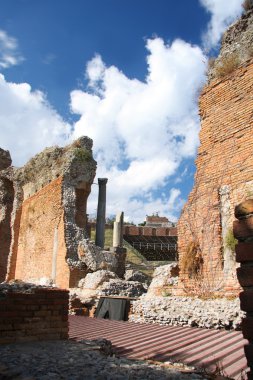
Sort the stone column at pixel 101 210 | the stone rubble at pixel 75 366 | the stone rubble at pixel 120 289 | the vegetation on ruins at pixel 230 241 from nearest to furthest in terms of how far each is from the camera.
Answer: the stone rubble at pixel 75 366 → the vegetation on ruins at pixel 230 241 → the stone rubble at pixel 120 289 → the stone column at pixel 101 210

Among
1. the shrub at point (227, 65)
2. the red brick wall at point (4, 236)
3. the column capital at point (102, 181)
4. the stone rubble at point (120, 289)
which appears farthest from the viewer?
the red brick wall at point (4, 236)

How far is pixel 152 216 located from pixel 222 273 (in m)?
40.4

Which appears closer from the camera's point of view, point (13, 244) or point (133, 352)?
point (133, 352)

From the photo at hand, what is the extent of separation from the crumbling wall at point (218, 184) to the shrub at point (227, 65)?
0.13 meters

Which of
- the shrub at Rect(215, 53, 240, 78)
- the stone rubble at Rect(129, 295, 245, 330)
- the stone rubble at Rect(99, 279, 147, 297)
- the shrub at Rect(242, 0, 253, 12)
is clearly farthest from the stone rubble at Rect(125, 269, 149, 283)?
the shrub at Rect(242, 0, 253, 12)

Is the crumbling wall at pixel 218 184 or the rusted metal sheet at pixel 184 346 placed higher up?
the crumbling wall at pixel 218 184

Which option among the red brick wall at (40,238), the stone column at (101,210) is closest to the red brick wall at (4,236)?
the red brick wall at (40,238)

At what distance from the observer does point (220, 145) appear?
26.0 feet

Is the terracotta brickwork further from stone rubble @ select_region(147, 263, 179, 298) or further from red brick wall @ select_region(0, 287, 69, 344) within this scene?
red brick wall @ select_region(0, 287, 69, 344)

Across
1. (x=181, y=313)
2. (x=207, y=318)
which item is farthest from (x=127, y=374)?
(x=181, y=313)

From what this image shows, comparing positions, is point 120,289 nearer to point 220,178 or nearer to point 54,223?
point 54,223

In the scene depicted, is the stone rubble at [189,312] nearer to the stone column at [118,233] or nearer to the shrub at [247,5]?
the shrub at [247,5]

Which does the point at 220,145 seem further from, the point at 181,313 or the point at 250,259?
the point at 250,259

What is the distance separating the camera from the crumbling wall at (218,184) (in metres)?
7.27
